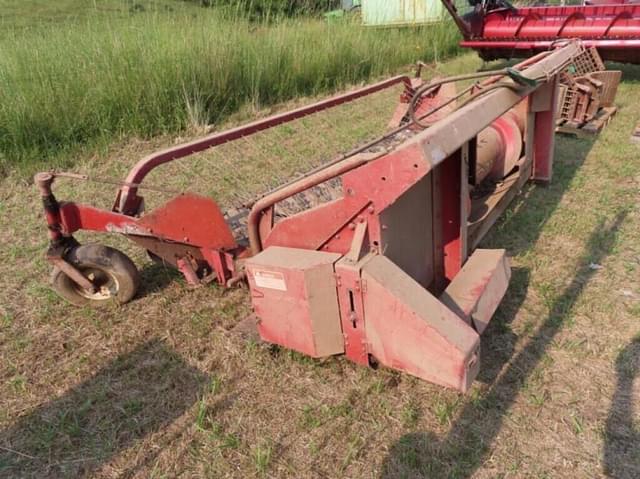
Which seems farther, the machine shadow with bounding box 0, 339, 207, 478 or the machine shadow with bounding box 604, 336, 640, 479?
the machine shadow with bounding box 0, 339, 207, 478

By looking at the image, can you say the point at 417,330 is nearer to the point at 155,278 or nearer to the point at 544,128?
the point at 155,278

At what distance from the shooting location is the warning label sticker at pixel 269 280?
2322 mm

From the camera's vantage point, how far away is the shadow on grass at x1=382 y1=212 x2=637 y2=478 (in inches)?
81.8

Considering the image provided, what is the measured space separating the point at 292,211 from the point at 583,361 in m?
1.82

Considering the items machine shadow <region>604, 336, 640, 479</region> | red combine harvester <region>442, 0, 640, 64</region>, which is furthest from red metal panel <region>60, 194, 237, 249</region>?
red combine harvester <region>442, 0, 640, 64</region>

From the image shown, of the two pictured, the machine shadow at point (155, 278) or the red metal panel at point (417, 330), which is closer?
the red metal panel at point (417, 330)

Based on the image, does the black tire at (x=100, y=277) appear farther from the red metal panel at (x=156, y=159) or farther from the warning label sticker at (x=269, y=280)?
the warning label sticker at (x=269, y=280)

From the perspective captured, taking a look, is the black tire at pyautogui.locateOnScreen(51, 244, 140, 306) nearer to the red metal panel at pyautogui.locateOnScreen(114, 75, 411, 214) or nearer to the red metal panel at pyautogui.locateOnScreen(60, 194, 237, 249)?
the red metal panel at pyautogui.locateOnScreen(60, 194, 237, 249)

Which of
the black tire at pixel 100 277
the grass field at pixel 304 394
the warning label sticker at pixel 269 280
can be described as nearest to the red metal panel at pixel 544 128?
the grass field at pixel 304 394

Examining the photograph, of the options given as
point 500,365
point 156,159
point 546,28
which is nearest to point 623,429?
point 500,365

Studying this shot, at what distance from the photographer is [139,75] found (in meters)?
6.42

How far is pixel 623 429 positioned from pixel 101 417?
7.54ft

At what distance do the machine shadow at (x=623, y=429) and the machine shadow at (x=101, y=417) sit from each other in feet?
5.95

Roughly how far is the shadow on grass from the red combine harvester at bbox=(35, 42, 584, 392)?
0.28 m
